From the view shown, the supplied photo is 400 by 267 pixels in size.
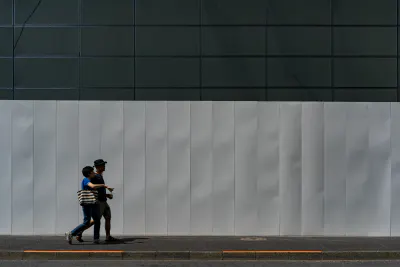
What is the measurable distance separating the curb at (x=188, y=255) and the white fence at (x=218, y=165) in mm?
2363

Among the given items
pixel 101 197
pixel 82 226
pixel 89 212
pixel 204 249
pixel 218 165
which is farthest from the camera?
pixel 218 165

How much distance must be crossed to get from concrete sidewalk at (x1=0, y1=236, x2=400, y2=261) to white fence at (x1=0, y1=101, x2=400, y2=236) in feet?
2.93

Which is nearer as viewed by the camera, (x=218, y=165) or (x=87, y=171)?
(x=87, y=171)

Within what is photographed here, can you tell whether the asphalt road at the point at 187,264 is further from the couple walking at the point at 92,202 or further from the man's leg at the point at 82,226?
the couple walking at the point at 92,202

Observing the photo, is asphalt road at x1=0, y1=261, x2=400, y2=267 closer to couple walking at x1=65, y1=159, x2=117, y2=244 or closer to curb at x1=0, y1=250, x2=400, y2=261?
curb at x1=0, y1=250, x2=400, y2=261

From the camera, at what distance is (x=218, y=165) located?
514 inches

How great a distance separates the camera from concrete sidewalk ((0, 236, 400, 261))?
10.6m

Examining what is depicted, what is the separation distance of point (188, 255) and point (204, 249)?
0.44 metres
